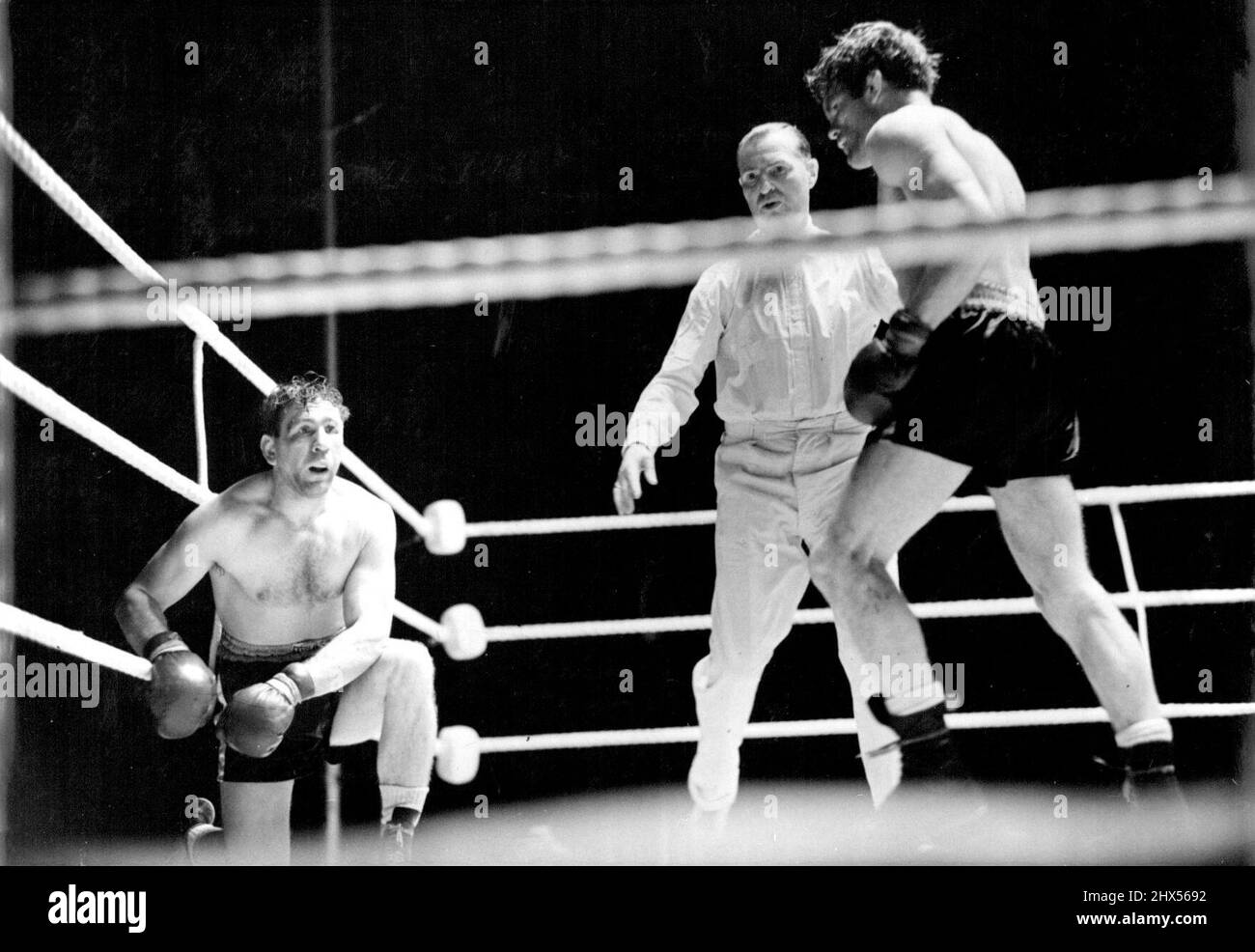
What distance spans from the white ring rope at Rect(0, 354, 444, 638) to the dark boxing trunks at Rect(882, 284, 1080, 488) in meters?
0.85

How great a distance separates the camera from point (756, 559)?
7.12 ft

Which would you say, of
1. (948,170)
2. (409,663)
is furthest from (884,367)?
(409,663)

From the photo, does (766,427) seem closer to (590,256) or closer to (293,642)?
(590,256)

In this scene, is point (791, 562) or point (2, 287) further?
point (2, 287)

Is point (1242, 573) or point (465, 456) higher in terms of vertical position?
point (465, 456)

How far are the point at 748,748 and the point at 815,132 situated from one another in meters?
1.02

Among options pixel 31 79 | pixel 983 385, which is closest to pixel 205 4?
pixel 31 79

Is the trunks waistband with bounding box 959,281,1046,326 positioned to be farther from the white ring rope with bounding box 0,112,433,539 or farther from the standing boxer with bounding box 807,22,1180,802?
the white ring rope with bounding box 0,112,433,539

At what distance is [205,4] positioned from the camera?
2330 mm

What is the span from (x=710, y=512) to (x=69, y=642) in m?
1.06

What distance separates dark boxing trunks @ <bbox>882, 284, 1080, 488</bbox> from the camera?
2.08 m

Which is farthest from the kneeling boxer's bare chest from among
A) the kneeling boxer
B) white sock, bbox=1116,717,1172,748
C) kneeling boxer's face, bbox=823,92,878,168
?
white sock, bbox=1116,717,1172,748

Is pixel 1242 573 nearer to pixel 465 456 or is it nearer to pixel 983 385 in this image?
pixel 983 385

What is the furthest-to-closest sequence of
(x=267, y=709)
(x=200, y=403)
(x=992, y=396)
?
1. (x=200, y=403)
2. (x=267, y=709)
3. (x=992, y=396)
